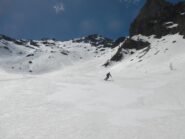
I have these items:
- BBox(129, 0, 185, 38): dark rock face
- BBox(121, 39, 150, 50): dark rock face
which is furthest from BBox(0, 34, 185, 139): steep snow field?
BBox(129, 0, 185, 38): dark rock face

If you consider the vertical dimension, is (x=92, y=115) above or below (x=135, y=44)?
below

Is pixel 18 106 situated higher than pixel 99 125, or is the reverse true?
pixel 18 106

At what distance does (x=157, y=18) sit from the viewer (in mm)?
92875

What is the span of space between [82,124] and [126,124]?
193cm

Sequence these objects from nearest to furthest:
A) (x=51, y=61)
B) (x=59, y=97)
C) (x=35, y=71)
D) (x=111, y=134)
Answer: (x=111, y=134) → (x=59, y=97) → (x=35, y=71) → (x=51, y=61)

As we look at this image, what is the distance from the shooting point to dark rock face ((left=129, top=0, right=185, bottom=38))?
8256 centimetres

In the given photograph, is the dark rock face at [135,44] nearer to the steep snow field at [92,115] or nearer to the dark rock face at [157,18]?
the dark rock face at [157,18]

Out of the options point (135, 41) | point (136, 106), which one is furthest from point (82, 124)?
point (135, 41)

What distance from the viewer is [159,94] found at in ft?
63.0

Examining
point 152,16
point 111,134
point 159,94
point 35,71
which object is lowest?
point 111,134

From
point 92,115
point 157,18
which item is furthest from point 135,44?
point 92,115

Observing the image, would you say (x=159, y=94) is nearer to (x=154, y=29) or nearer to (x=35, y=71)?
(x=154, y=29)

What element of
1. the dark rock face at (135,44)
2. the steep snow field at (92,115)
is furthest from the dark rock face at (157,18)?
the steep snow field at (92,115)

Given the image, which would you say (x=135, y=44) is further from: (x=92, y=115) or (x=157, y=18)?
(x=92, y=115)
